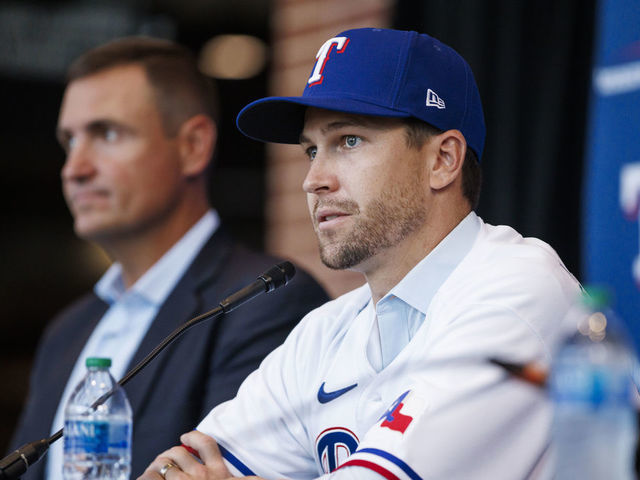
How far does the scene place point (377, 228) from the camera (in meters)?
1.69

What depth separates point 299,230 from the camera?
360cm

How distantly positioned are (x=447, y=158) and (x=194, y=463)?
2.43 feet

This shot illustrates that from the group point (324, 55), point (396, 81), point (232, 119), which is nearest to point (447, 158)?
point (396, 81)

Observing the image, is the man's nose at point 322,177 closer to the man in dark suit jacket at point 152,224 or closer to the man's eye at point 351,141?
the man's eye at point 351,141

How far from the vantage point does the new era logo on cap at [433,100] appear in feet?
5.58

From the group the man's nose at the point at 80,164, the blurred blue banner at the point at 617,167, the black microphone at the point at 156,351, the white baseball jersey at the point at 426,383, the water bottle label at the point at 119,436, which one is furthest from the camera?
the man's nose at the point at 80,164

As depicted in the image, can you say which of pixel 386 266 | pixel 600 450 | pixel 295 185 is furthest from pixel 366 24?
pixel 600 450

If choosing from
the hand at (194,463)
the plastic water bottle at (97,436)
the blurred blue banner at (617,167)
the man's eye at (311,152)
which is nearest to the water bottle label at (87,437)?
the plastic water bottle at (97,436)

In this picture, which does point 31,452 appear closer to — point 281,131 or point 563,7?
point 281,131

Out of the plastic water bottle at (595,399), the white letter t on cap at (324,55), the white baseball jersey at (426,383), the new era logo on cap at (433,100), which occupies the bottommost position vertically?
the white baseball jersey at (426,383)

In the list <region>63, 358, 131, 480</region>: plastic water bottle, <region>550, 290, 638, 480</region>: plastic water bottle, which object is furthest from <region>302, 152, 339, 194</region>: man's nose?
<region>550, 290, 638, 480</region>: plastic water bottle

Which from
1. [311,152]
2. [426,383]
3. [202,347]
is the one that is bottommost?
[202,347]

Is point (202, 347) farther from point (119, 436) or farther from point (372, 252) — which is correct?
point (372, 252)

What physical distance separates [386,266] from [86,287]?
734cm
